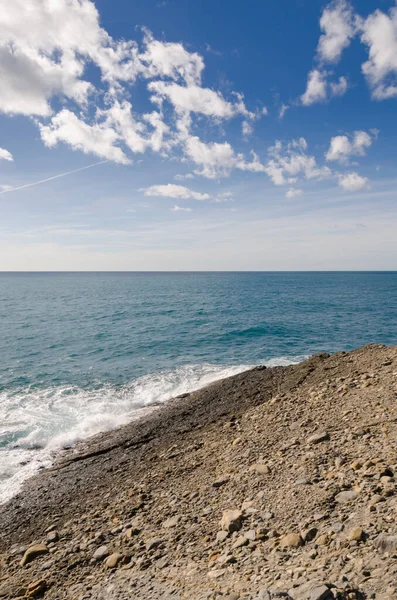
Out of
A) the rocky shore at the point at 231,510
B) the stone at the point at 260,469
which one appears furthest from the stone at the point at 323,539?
the stone at the point at 260,469

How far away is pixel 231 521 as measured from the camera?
665cm

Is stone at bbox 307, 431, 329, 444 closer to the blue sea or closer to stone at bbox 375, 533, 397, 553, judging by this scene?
stone at bbox 375, 533, 397, 553

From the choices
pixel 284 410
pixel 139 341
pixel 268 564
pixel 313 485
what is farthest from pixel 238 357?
pixel 268 564

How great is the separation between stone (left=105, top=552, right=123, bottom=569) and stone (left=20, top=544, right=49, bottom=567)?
195 centimetres

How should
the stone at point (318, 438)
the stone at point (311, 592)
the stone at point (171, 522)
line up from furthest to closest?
the stone at point (318, 438), the stone at point (171, 522), the stone at point (311, 592)

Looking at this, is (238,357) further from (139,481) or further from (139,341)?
(139,481)

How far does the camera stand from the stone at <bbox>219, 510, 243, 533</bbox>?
6539mm

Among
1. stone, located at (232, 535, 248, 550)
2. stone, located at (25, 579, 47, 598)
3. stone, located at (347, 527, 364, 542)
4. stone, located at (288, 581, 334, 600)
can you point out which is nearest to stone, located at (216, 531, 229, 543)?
stone, located at (232, 535, 248, 550)

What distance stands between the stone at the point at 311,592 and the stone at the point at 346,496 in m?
2.18

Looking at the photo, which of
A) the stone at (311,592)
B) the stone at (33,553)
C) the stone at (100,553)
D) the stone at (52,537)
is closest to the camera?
the stone at (311,592)

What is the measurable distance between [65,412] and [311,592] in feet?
52.3

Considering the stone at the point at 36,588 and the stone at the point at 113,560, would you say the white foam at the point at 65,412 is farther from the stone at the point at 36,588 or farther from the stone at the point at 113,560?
the stone at the point at 113,560

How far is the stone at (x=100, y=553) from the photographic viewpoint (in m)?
→ 6.86

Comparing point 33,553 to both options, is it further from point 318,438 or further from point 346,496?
point 318,438
